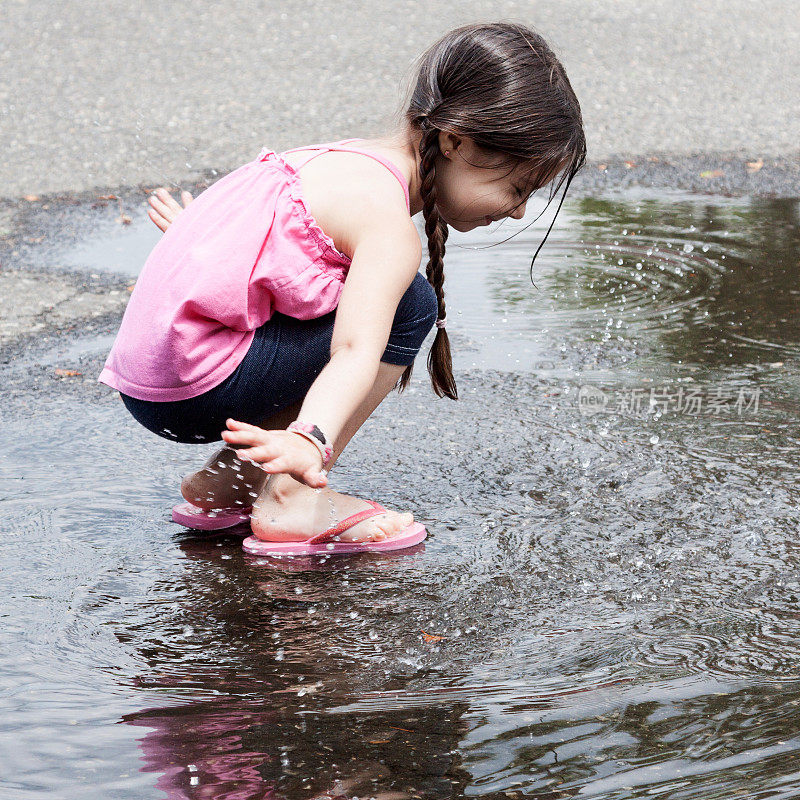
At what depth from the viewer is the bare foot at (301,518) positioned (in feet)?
8.08

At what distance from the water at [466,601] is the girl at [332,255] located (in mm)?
306

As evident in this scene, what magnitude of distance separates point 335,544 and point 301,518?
0.33ft

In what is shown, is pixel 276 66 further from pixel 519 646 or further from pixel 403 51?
pixel 519 646

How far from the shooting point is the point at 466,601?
7.25 feet

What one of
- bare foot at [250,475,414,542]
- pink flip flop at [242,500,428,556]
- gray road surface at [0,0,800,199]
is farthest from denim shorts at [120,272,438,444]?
gray road surface at [0,0,800,199]

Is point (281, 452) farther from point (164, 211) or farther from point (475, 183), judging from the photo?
point (164, 211)

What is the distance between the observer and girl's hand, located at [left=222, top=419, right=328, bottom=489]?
186cm

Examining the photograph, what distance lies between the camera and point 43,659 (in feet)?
6.57

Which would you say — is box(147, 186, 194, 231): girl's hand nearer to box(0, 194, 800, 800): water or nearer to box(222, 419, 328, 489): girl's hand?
box(0, 194, 800, 800): water

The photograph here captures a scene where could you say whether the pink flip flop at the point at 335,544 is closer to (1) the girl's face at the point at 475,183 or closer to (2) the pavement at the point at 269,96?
(1) the girl's face at the point at 475,183

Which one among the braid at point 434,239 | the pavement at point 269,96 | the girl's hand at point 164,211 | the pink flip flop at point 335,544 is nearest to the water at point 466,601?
the pink flip flop at point 335,544

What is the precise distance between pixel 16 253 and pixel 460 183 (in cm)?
305

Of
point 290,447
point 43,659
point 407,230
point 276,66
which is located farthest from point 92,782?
point 276,66

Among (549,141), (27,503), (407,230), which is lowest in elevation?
(27,503)
